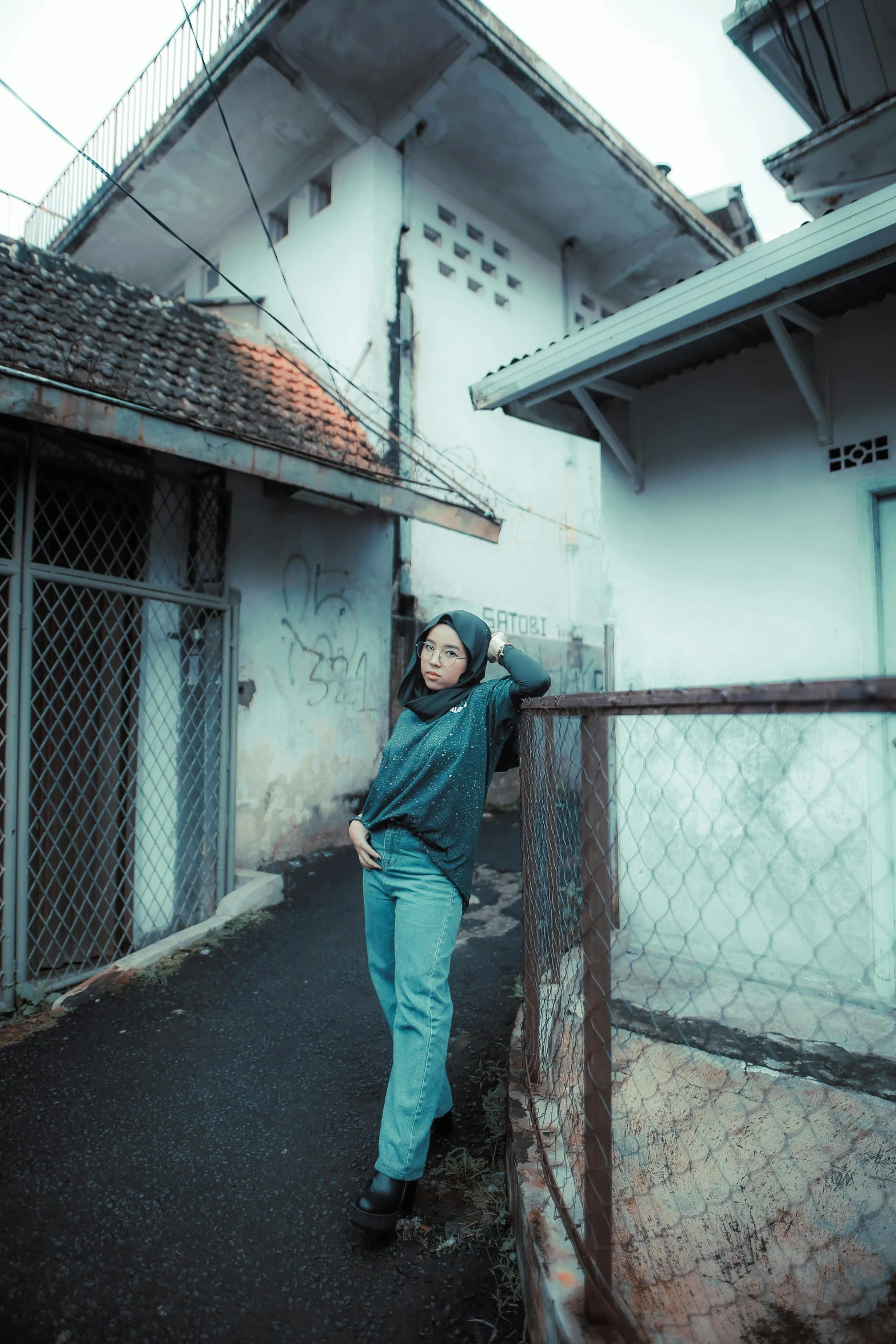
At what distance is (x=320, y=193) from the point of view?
8289mm

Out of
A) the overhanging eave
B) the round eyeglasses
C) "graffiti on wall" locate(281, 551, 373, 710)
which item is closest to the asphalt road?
the round eyeglasses

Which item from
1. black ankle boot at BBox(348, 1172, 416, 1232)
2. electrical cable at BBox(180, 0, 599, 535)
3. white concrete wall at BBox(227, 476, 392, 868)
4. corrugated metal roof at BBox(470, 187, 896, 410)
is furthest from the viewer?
electrical cable at BBox(180, 0, 599, 535)

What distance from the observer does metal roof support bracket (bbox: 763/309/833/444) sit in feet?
11.3

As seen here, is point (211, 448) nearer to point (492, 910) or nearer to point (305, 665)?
point (305, 665)

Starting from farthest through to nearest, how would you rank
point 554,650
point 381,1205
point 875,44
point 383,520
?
point 554,650, point 383,520, point 875,44, point 381,1205

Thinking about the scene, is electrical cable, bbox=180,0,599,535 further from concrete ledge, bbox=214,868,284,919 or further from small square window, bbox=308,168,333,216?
concrete ledge, bbox=214,868,284,919

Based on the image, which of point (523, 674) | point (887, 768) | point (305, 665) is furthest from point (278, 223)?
point (887, 768)

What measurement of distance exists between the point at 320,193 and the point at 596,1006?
9.02 m

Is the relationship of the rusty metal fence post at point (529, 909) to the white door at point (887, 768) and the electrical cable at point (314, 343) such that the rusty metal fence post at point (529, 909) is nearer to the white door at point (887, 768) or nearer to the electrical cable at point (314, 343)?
the white door at point (887, 768)

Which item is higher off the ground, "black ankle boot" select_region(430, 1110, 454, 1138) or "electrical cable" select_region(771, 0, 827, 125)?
"electrical cable" select_region(771, 0, 827, 125)

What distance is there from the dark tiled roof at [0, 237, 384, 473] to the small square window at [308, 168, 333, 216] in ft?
6.60

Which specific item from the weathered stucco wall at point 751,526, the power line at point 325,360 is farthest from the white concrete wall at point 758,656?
the power line at point 325,360

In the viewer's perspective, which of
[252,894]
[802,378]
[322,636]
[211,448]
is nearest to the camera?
[802,378]

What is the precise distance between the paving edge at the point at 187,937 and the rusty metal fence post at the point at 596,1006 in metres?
3.11
